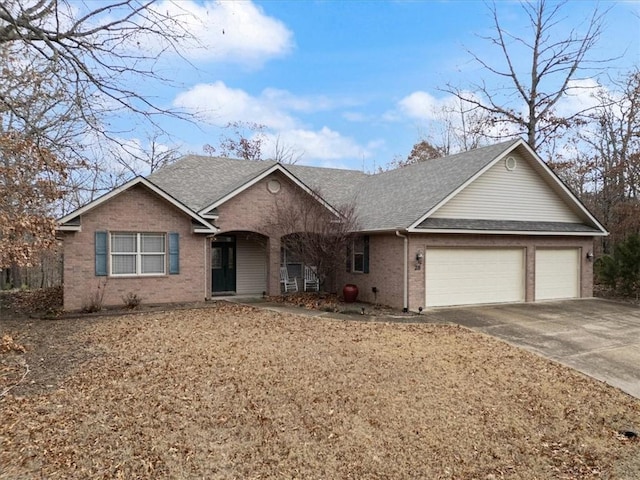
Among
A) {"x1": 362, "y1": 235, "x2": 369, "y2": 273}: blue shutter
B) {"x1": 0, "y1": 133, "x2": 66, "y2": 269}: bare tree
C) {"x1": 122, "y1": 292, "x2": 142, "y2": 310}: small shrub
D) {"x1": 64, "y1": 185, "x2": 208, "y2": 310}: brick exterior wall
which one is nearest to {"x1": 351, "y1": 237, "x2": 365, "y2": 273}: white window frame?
{"x1": 362, "y1": 235, "x2": 369, "y2": 273}: blue shutter

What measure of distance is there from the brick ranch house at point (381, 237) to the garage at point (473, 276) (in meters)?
0.04

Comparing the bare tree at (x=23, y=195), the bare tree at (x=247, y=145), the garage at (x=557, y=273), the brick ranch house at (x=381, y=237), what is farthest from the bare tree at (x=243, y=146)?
the bare tree at (x=23, y=195)

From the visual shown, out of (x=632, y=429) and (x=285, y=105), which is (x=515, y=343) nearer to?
(x=632, y=429)

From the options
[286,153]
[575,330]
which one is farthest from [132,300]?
[286,153]

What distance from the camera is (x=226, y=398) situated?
6.39m

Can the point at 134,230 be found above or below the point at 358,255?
above

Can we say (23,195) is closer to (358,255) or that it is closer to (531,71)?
(358,255)

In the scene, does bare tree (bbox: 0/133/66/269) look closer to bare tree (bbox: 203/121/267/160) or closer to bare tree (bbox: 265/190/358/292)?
bare tree (bbox: 265/190/358/292)

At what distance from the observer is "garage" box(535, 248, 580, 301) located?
16547 mm

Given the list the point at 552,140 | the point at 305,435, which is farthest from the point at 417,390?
the point at 552,140

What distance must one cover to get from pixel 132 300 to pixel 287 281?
21.5 feet

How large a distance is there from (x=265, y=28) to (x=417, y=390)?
650 centimetres

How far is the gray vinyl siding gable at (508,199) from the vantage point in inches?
597

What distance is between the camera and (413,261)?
1398cm
